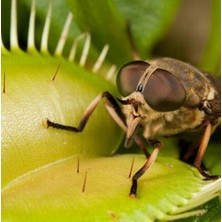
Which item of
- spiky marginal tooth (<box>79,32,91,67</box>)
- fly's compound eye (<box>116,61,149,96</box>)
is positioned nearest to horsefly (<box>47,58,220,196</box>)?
fly's compound eye (<box>116,61,149,96</box>)

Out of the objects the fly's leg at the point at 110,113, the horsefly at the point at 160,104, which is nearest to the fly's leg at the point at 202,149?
the horsefly at the point at 160,104

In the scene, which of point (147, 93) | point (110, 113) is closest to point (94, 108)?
point (110, 113)

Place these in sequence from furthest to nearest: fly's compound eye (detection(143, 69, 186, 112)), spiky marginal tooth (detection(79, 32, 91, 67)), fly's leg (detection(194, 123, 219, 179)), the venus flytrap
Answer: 1. spiky marginal tooth (detection(79, 32, 91, 67))
2. fly's leg (detection(194, 123, 219, 179))
3. fly's compound eye (detection(143, 69, 186, 112))
4. the venus flytrap

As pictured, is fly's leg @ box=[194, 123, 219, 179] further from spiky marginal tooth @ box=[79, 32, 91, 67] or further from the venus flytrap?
spiky marginal tooth @ box=[79, 32, 91, 67]

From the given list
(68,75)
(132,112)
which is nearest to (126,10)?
(68,75)

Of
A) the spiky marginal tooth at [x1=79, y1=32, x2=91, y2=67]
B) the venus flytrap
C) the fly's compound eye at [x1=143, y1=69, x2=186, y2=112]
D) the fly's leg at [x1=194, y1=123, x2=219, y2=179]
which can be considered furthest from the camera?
the spiky marginal tooth at [x1=79, y1=32, x2=91, y2=67]

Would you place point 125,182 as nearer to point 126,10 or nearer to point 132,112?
point 132,112

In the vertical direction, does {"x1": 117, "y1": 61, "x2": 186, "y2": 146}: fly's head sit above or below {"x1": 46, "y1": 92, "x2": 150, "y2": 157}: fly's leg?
above
